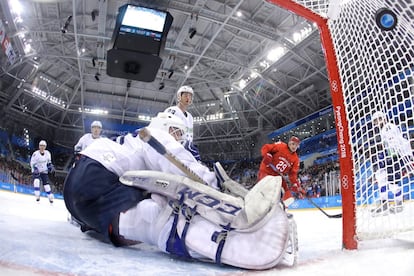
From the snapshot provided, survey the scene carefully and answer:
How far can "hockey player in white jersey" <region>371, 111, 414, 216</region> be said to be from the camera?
1947mm

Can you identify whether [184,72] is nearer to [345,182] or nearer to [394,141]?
[394,141]

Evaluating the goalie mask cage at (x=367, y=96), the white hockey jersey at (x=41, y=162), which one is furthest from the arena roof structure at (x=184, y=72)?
the goalie mask cage at (x=367, y=96)

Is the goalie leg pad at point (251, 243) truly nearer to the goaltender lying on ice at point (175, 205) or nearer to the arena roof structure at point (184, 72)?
the goaltender lying on ice at point (175, 205)

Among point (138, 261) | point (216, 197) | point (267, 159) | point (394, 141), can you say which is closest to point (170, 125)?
point (216, 197)

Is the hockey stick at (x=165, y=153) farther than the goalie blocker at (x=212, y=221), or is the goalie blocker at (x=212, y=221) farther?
the hockey stick at (x=165, y=153)

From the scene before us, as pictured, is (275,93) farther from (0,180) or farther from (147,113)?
(0,180)

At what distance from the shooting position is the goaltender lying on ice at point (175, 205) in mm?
1282

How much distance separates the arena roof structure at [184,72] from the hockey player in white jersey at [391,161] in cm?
827

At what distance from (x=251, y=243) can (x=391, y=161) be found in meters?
1.24

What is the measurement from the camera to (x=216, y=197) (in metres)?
1.33

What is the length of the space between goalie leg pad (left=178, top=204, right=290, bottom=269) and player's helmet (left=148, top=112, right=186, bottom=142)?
612mm

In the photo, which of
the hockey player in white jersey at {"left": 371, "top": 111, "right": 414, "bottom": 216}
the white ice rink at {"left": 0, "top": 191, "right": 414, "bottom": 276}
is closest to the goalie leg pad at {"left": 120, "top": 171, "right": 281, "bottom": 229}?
the white ice rink at {"left": 0, "top": 191, "right": 414, "bottom": 276}

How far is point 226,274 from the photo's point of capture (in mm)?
1180

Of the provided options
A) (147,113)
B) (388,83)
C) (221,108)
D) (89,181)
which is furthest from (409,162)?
(147,113)
